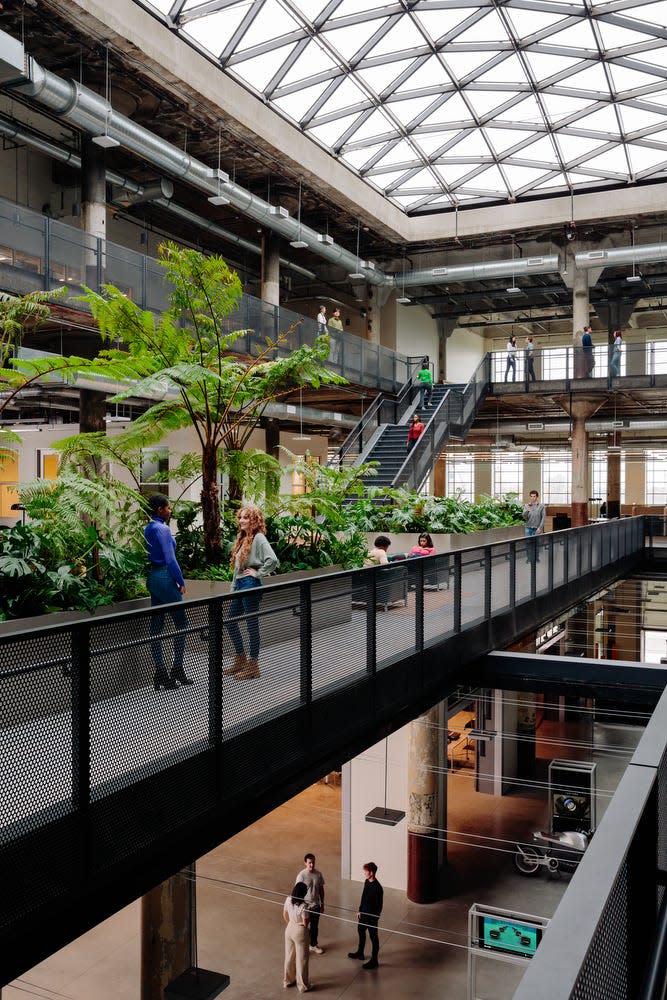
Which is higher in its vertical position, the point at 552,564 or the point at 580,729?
the point at 552,564

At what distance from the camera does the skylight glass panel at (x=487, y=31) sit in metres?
18.3

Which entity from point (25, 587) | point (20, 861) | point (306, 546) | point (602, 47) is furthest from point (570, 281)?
point (20, 861)

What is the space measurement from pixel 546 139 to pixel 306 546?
16.0 meters

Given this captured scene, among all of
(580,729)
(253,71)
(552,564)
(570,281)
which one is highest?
(253,71)

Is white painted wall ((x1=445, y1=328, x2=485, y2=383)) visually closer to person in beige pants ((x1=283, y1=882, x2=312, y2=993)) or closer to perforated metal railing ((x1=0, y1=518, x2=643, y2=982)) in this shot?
person in beige pants ((x1=283, y1=882, x2=312, y2=993))

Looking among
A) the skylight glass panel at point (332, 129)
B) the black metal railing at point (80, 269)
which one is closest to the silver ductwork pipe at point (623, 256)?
the skylight glass panel at point (332, 129)

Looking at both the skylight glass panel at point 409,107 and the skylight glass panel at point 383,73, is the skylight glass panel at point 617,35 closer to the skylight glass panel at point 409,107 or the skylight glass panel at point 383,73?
the skylight glass panel at point 383,73

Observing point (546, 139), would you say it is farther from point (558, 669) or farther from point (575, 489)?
point (558, 669)

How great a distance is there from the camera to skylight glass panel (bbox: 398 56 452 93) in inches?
789

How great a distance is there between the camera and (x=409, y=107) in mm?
22031

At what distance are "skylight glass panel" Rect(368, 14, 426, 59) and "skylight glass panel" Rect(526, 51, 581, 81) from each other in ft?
8.80

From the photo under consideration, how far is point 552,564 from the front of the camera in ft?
47.8

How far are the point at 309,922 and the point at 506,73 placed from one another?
19.0m

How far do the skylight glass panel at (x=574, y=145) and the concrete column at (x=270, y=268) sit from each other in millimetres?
8761
